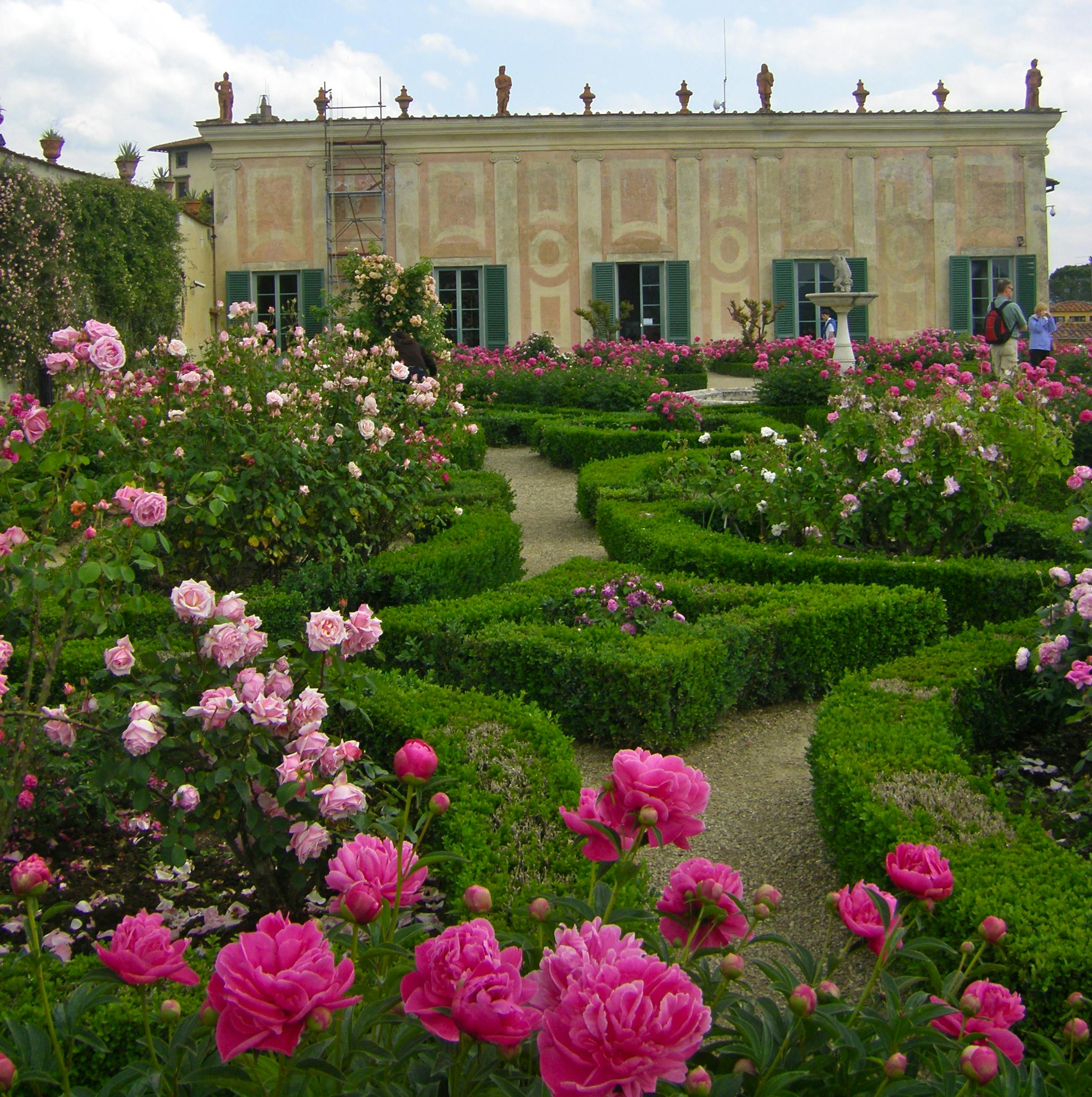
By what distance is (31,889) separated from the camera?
1392 mm

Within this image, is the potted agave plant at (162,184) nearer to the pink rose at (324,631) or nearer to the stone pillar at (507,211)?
the stone pillar at (507,211)

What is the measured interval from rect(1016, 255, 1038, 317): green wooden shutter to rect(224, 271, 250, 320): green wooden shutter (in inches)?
518

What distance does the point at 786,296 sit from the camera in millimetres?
19781

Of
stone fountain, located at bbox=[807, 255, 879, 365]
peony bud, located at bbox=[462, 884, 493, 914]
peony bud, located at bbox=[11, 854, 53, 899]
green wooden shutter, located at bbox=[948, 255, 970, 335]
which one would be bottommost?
peony bud, located at bbox=[11, 854, 53, 899]

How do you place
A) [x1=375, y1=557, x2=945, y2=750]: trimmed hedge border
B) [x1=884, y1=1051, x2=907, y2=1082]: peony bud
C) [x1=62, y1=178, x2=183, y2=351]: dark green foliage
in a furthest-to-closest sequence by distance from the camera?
[x1=62, y1=178, x2=183, y2=351]: dark green foliage
[x1=375, y1=557, x2=945, y2=750]: trimmed hedge border
[x1=884, y1=1051, x2=907, y2=1082]: peony bud

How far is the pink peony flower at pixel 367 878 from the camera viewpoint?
50.6 inches

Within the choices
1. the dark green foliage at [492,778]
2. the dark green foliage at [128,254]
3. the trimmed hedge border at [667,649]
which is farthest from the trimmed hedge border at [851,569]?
the dark green foliage at [128,254]

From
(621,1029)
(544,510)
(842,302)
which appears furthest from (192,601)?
(842,302)

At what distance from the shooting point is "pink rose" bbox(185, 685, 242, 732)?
95.7 inches

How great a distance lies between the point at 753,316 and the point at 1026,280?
5.01 meters

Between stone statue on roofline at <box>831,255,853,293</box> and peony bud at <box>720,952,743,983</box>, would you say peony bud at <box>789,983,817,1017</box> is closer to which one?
peony bud at <box>720,952,743,983</box>

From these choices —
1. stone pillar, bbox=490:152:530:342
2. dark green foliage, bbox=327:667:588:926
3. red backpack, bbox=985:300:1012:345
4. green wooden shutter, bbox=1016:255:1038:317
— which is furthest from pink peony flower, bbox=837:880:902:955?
green wooden shutter, bbox=1016:255:1038:317

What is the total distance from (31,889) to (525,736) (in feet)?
6.71

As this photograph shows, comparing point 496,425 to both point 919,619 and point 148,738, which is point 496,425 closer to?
point 919,619
